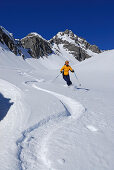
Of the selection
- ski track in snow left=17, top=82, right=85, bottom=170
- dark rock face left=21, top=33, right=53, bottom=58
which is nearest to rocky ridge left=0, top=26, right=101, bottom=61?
dark rock face left=21, top=33, right=53, bottom=58

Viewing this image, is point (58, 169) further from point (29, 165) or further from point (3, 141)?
point (3, 141)

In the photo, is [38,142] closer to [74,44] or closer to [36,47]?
[36,47]

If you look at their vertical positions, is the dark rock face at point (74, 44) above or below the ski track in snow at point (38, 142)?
above

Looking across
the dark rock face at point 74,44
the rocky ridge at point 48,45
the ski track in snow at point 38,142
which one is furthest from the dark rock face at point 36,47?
the ski track in snow at point 38,142

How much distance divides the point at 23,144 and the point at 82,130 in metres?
1.49

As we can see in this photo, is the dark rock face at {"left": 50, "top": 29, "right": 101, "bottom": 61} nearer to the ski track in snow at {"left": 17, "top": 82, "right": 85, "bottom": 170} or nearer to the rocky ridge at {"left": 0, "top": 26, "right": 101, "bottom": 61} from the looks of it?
the rocky ridge at {"left": 0, "top": 26, "right": 101, "bottom": 61}

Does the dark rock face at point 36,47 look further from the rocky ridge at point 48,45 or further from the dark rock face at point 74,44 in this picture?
the dark rock face at point 74,44

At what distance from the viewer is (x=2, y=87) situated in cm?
1028

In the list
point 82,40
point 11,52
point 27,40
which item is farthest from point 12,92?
point 82,40

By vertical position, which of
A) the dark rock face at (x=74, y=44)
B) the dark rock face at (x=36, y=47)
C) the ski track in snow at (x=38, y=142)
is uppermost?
the dark rock face at (x=74, y=44)

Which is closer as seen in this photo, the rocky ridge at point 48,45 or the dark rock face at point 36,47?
the rocky ridge at point 48,45

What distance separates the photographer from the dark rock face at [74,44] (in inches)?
5484

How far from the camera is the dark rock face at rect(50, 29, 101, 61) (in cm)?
13930

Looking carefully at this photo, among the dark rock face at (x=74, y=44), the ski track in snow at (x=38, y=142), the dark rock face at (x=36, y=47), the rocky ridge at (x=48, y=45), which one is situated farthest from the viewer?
the dark rock face at (x=74, y=44)
